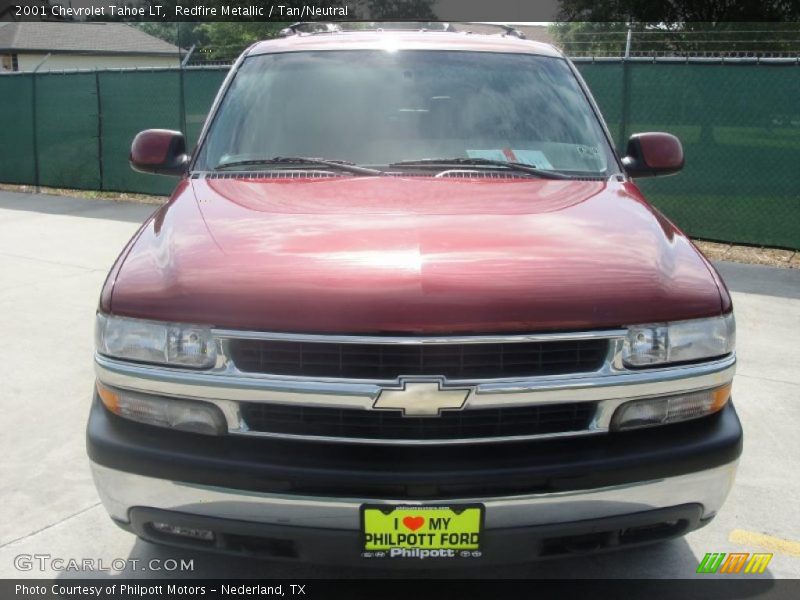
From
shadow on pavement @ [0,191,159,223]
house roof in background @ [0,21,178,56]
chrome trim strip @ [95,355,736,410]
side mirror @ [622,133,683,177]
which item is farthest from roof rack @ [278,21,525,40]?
house roof in background @ [0,21,178,56]

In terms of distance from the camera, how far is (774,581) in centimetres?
326

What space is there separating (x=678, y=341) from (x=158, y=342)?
4.93ft

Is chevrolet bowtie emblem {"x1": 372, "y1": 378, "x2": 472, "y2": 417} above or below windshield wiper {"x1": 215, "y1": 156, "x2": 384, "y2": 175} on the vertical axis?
below

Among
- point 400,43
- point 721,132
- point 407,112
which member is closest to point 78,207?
point 721,132

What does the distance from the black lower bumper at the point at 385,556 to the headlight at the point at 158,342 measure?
1.44ft

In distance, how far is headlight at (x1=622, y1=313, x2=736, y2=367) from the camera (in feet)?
8.55

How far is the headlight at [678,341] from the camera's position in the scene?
103 inches

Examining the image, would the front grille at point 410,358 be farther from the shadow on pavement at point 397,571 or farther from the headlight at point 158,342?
the shadow on pavement at point 397,571

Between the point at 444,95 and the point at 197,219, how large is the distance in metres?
1.47

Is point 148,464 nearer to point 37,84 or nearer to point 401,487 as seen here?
point 401,487

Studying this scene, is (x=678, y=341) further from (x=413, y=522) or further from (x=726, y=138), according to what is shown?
(x=726, y=138)

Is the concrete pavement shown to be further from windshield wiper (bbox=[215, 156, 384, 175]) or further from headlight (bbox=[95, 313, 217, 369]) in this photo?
windshield wiper (bbox=[215, 156, 384, 175])

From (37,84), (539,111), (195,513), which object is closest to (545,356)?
(195,513)

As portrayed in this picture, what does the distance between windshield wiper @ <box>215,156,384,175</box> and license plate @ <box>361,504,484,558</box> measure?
1.62 m
